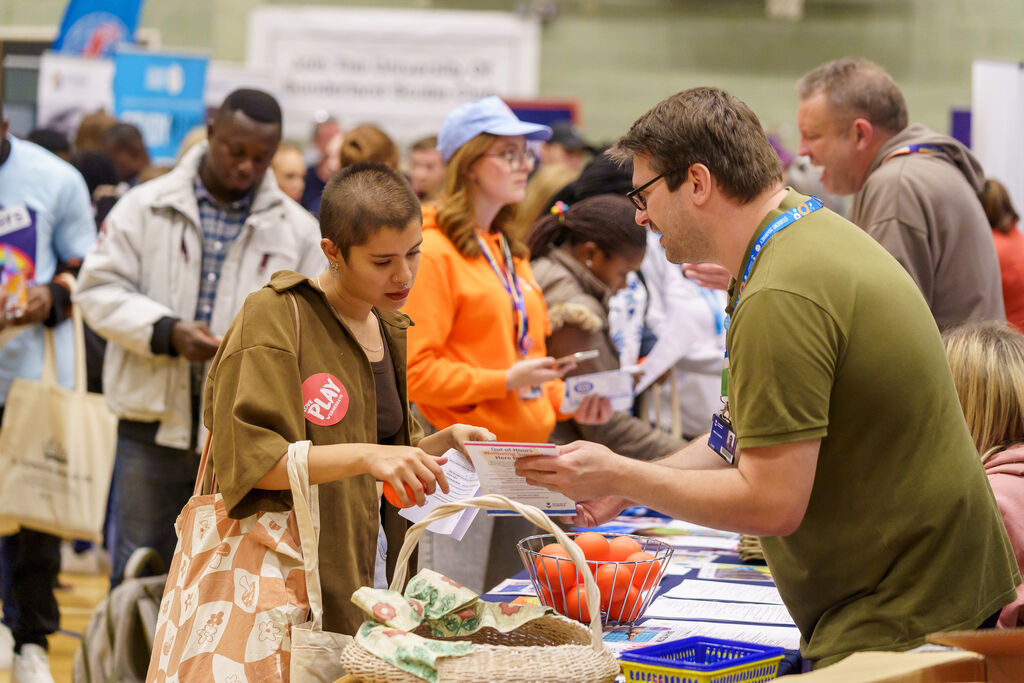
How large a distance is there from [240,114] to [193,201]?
287 mm

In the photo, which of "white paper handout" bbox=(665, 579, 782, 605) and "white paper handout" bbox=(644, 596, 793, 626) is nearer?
"white paper handout" bbox=(644, 596, 793, 626)

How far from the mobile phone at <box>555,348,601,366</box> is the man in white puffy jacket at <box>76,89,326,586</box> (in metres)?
0.88

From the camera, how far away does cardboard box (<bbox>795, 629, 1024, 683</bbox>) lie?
4.34 ft

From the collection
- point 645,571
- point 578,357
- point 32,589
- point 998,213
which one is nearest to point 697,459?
point 645,571

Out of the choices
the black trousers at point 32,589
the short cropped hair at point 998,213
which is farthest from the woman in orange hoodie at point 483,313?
the short cropped hair at point 998,213

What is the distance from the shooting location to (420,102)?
10328 mm

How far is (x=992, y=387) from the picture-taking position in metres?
2.27

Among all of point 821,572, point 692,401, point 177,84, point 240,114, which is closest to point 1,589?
point 240,114

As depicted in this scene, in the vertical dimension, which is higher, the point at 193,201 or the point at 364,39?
the point at 364,39

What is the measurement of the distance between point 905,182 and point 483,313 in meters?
1.21

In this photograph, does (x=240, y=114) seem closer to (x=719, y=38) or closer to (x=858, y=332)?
(x=858, y=332)

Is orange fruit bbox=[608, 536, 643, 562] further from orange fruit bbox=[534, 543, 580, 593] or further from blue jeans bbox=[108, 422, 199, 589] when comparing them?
blue jeans bbox=[108, 422, 199, 589]

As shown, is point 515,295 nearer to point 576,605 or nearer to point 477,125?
point 477,125

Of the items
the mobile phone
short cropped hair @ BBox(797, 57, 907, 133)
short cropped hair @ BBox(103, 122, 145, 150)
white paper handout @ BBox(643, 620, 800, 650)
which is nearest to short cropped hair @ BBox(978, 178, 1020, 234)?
short cropped hair @ BBox(797, 57, 907, 133)
